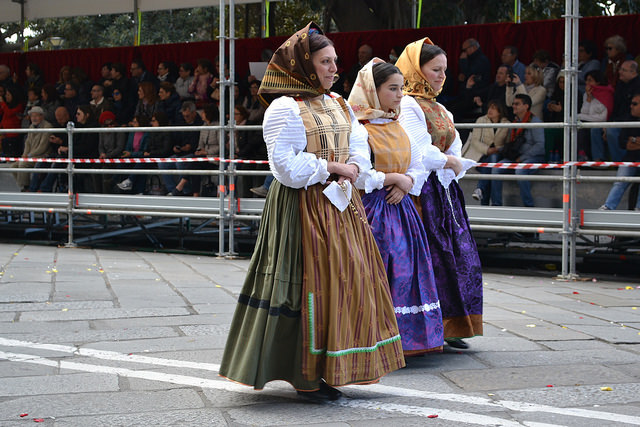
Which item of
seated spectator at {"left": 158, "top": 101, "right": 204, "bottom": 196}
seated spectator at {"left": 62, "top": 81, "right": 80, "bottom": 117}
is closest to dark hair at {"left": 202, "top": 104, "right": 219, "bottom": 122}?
seated spectator at {"left": 158, "top": 101, "right": 204, "bottom": 196}

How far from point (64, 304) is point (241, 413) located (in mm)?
3210

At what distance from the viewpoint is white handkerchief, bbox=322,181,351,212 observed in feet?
13.4

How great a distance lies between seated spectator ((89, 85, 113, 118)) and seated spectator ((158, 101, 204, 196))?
4.86ft

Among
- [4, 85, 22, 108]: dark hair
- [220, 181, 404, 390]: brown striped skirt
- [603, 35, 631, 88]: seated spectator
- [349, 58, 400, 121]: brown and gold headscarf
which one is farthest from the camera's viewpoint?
[4, 85, 22, 108]: dark hair

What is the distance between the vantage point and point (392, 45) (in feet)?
37.9

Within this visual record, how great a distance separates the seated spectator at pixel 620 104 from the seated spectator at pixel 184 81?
5739 millimetres

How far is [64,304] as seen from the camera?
6.61 meters

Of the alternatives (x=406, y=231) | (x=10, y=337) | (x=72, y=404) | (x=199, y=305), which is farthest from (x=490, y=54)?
(x=72, y=404)

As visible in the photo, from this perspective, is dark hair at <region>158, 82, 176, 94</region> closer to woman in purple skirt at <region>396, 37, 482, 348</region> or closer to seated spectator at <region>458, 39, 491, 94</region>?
seated spectator at <region>458, 39, 491, 94</region>

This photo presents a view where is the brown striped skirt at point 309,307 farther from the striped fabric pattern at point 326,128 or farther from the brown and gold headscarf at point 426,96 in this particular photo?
the brown and gold headscarf at point 426,96

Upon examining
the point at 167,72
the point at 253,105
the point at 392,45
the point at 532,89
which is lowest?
the point at 253,105

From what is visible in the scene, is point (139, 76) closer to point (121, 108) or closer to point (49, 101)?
point (121, 108)

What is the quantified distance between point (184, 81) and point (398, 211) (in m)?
8.10

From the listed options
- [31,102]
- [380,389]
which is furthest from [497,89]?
[31,102]
